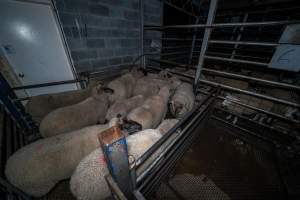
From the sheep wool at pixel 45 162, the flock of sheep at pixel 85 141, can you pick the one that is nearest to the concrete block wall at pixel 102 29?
the flock of sheep at pixel 85 141

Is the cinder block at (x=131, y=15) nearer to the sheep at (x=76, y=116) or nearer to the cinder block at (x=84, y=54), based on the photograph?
the cinder block at (x=84, y=54)

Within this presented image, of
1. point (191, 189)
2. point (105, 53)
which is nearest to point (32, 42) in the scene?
point (105, 53)

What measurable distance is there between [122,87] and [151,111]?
2.72 feet

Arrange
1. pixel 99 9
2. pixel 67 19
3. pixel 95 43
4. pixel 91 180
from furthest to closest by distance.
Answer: pixel 95 43
pixel 99 9
pixel 67 19
pixel 91 180

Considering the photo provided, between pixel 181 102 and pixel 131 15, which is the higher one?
pixel 131 15

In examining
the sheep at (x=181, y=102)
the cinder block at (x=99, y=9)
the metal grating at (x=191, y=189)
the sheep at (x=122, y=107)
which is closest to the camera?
the metal grating at (x=191, y=189)

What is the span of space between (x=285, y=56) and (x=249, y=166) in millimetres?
1322

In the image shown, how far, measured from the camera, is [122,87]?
2.21 m

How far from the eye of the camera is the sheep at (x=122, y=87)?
6.93ft

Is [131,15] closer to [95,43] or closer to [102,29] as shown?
[102,29]

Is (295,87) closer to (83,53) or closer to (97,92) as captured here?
(97,92)

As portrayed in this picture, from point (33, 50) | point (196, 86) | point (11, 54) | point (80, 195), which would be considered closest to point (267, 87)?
point (196, 86)

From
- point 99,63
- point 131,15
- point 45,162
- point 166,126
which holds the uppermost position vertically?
point 131,15

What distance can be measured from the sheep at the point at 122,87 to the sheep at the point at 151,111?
1.89ft
